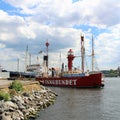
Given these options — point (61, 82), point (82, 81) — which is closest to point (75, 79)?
point (82, 81)

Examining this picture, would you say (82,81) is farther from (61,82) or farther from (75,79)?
(61,82)

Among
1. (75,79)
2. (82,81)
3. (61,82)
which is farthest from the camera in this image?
(61,82)

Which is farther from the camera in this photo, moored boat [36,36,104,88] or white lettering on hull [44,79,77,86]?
white lettering on hull [44,79,77,86]

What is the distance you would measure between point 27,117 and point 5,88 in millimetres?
10901

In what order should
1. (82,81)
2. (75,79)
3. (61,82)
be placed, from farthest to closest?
(61,82) → (75,79) → (82,81)

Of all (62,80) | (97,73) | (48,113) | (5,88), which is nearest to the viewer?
(48,113)

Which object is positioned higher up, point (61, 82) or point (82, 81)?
point (82, 81)

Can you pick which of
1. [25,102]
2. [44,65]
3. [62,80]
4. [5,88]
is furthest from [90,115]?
[44,65]

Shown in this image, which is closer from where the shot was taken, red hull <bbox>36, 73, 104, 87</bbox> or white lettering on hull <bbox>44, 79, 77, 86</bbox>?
Answer: red hull <bbox>36, 73, 104, 87</bbox>

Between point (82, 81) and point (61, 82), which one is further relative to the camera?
point (61, 82)

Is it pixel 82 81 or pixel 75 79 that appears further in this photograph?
pixel 75 79

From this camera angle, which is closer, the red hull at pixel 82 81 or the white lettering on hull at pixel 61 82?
the red hull at pixel 82 81

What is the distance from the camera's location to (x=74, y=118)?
37.5 metres

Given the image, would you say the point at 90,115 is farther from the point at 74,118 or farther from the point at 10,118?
the point at 10,118
